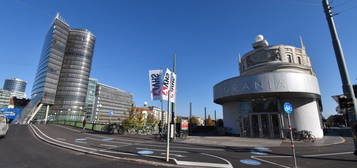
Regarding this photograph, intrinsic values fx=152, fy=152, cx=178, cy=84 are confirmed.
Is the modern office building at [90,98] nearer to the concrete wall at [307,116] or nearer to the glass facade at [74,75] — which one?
the glass facade at [74,75]

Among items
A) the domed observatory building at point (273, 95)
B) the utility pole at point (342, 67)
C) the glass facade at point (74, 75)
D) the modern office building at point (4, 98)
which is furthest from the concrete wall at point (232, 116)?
the modern office building at point (4, 98)

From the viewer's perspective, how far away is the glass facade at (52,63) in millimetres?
77713

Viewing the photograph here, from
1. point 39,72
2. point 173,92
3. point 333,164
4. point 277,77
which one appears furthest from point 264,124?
point 39,72

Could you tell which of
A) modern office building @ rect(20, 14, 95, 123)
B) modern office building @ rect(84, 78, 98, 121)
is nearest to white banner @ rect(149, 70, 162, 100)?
modern office building @ rect(20, 14, 95, 123)

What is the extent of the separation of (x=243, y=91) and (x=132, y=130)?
647 inches

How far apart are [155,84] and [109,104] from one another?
127m

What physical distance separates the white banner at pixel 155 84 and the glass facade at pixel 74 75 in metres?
98.1

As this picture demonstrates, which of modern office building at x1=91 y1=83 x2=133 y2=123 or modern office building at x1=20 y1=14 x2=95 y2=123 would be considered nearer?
modern office building at x1=20 y1=14 x2=95 y2=123

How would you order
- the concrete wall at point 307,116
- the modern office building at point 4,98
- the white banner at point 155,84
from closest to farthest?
1. the white banner at point 155,84
2. the concrete wall at point 307,116
3. the modern office building at point 4,98

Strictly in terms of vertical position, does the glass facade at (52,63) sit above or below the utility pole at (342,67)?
above

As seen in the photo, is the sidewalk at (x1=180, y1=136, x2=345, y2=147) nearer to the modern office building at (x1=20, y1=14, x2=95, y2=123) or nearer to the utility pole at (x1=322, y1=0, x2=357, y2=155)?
the utility pole at (x1=322, y1=0, x2=357, y2=155)

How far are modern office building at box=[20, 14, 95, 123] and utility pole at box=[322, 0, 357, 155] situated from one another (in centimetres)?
10022

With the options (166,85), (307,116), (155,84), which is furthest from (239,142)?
(155,84)

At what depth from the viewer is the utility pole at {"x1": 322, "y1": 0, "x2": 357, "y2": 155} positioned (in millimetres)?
6882
